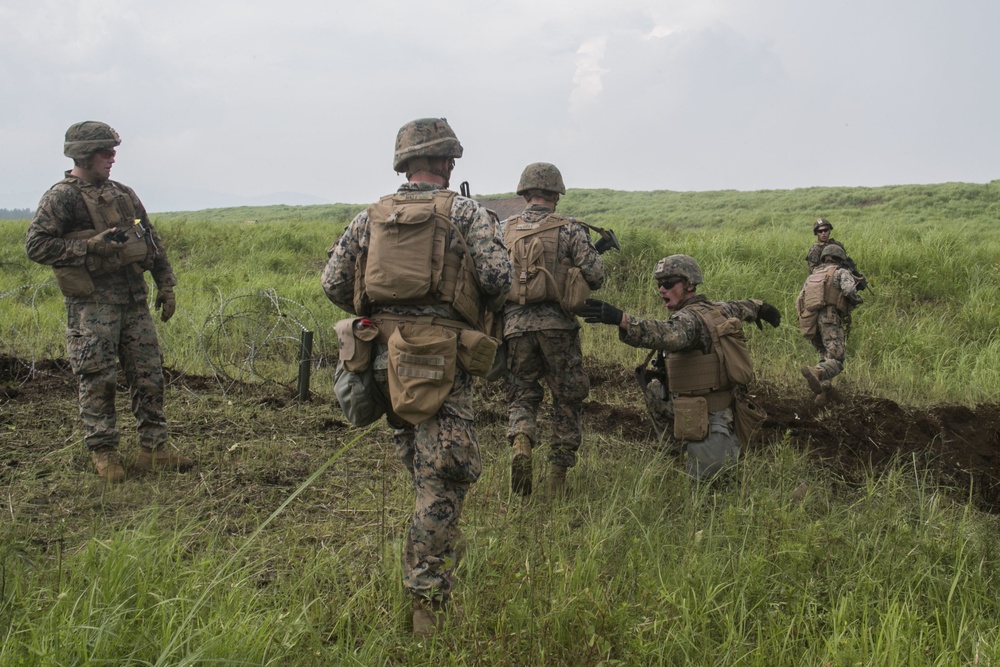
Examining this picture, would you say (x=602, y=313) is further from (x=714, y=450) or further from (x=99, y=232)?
(x=99, y=232)

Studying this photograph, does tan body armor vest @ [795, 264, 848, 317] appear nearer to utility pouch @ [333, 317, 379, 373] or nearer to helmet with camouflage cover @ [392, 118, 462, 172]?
helmet with camouflage cover @ [392, 118, 462, 172]

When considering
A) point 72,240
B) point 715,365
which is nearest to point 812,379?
point 715,365

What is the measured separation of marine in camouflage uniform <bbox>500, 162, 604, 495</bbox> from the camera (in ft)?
16.2

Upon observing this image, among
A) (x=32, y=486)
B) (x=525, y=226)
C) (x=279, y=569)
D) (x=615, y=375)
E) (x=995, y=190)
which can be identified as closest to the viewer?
(x=279, y=569)

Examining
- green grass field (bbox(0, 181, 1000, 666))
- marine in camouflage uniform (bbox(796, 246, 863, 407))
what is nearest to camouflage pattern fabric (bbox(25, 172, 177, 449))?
green grass field (bbox(0, 181, 1000, 666))

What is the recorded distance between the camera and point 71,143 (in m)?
4.70

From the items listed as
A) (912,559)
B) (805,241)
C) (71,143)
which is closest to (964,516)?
(912,559)

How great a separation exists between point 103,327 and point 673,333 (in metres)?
3.26

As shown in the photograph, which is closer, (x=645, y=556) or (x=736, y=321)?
(x=645, y=556)

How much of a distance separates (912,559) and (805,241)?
9.93 m

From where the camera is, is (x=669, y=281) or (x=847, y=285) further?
(x=847, y=285)

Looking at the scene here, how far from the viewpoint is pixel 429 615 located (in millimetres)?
2982

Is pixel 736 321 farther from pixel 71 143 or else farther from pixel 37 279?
pixel 37 279

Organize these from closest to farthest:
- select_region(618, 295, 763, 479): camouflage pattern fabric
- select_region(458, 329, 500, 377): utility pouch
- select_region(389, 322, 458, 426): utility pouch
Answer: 1. select_region(389, 322, 458, 426): utility pouch
2. select_region(458, 329, 500, 377): utility pouch
3. select_region(618, 295, 763, 479): camouflage pattern fabric
